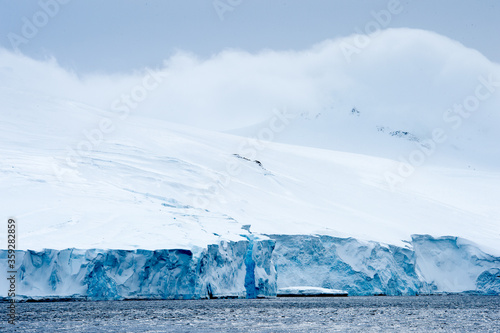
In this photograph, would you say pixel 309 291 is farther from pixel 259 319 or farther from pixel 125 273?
pixel 259 319

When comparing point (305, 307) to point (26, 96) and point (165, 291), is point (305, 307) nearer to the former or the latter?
point (165, 291)

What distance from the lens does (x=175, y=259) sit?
2478 cm

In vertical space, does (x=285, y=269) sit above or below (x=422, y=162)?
below

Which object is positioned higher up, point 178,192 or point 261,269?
point 178,192

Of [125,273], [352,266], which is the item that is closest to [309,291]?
[352,266]

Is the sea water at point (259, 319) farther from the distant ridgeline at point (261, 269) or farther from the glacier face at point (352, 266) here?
the glacier face at point (352, 266)

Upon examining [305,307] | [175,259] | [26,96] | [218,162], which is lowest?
[305,307]

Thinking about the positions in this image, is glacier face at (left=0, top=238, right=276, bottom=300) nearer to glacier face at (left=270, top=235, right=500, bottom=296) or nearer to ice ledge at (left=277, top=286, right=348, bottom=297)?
ice ledge at (left=277, top=286, right=348, bottom=297)

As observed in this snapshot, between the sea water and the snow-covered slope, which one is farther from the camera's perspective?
the snow-covered slope

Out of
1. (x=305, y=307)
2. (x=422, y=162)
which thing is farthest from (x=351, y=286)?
(x=422, y=162)

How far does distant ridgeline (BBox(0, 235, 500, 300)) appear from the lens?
932 inches

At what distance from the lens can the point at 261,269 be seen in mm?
28875

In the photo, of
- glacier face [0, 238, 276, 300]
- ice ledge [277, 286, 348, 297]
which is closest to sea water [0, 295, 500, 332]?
glacier face [0, 238, 276, 300]

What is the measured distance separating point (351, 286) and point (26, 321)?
16.8 metres
